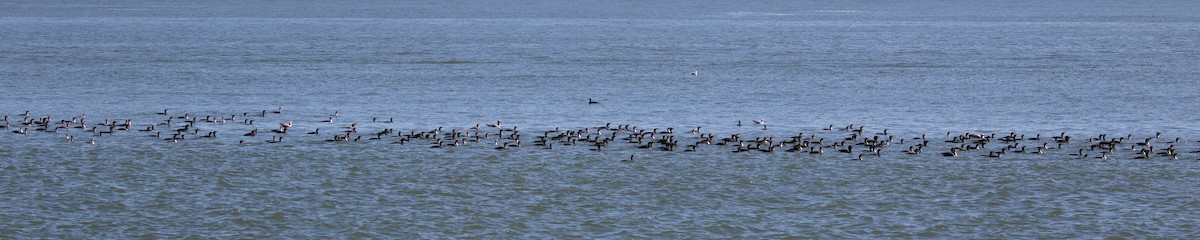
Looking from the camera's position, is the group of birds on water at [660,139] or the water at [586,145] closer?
the water at [586,145]

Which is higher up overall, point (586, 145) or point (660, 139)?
point (660, 139)

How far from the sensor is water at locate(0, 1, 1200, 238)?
34125 mm

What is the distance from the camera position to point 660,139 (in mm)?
47219

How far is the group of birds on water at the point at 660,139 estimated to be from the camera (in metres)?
45.1

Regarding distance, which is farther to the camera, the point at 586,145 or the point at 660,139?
the point at 660,139

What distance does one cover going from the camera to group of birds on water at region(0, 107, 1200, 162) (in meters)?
45.1

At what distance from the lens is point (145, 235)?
31953 mm

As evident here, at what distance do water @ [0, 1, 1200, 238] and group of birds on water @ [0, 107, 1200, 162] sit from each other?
35 centimetres

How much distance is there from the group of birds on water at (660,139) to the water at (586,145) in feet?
1.14

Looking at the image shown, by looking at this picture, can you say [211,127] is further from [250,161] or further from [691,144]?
[691,144]

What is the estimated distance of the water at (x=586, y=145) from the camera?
3412 cm

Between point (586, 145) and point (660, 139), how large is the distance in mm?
2601

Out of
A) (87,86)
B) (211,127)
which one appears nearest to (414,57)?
(87,86)

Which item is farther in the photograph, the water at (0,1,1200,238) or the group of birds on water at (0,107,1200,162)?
the group of birds on water at (0,107,1200,162)
